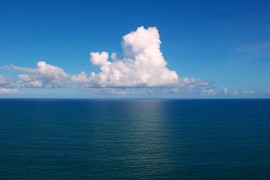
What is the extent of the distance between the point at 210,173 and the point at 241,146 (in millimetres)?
36721

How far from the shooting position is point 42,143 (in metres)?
110

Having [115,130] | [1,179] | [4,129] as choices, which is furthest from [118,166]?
[4,129]

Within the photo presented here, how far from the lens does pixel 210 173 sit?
7638 centimetres

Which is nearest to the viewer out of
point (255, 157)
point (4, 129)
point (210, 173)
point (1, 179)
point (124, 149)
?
point (1, 179)

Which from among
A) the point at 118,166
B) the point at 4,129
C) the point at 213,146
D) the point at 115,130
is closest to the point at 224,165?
the point at 213,146

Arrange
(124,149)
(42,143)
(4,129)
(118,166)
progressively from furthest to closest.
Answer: (4,129) < (42,143) < (124,149) < (118,166)

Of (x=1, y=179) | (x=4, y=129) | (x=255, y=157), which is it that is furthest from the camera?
(x=4, y=129)

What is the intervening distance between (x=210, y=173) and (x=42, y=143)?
231 ft

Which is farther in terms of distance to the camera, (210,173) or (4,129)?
(4,129)

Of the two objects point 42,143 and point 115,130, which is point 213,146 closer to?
point 115,130

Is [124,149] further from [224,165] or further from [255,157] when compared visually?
[255,157]

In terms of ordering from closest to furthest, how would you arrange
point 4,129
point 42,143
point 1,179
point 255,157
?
point 1,179, point 255,157, point 42,143, point 4,129

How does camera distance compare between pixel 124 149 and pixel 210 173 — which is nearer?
pixel 210 173

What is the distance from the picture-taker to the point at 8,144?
107 meters
